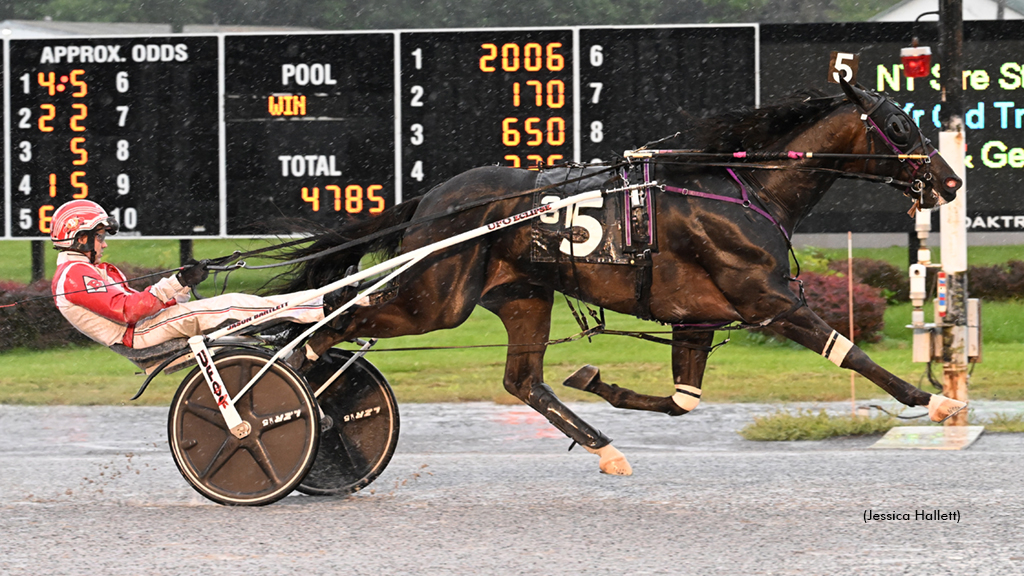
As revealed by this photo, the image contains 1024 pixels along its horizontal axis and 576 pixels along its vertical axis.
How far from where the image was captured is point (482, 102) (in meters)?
13.6

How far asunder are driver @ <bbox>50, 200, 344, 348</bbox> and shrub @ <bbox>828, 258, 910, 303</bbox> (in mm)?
11105

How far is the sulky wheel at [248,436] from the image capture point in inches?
253

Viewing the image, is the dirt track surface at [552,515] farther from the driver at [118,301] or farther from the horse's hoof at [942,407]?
the driver at [118,301]

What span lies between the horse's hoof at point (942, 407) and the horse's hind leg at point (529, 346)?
1.57 meters

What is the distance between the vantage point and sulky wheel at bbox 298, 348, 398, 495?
22.6 ft

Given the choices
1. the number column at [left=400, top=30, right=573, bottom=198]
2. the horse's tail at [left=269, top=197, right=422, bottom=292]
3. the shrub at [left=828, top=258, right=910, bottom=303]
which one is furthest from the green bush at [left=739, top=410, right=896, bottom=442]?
the shrub at [left=828, top=258, right=910, bottom=303]

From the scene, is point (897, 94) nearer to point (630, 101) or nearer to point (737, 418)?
point (630, 101)

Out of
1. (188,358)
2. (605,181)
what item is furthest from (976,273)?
(188,358)

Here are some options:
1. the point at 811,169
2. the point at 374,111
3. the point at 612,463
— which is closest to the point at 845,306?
the point at 374,111

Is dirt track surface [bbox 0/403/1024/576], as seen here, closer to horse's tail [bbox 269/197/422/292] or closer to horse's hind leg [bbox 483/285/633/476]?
horse's hind leg [bbox 483/285/633/476]

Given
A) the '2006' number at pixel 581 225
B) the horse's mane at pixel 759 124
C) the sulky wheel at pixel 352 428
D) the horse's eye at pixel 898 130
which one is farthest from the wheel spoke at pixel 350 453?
the horse's eye at pixel 898 130

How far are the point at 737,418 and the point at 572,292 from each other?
3.69 meters

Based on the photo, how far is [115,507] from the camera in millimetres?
6574

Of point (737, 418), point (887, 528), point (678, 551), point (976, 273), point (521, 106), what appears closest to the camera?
point (678, 551)
